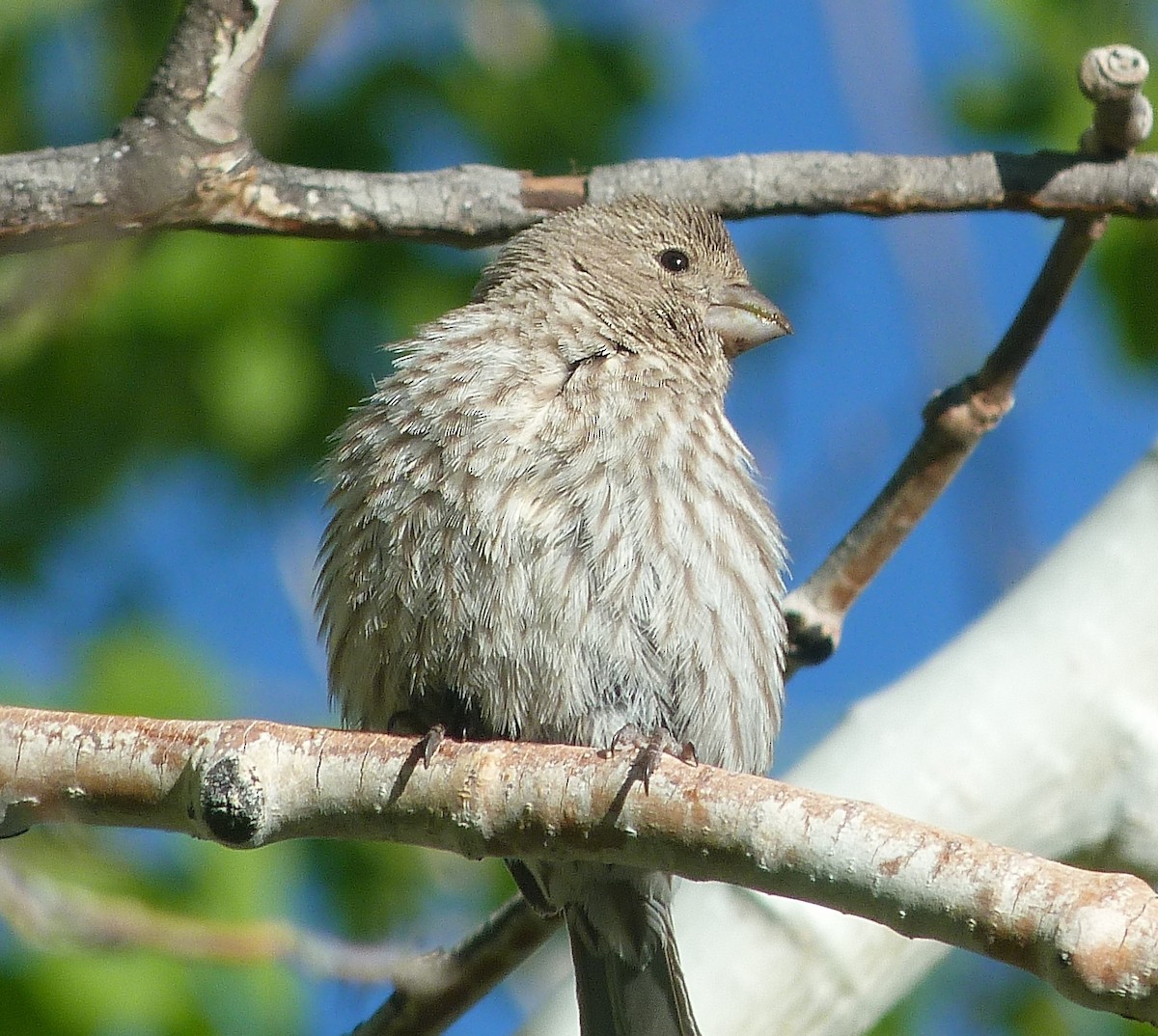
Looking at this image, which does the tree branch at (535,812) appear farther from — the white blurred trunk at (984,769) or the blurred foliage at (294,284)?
the blurred foliage at (294,284)

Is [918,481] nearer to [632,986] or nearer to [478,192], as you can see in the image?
[478,192]

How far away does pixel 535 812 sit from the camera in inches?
123

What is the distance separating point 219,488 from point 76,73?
1589 mm

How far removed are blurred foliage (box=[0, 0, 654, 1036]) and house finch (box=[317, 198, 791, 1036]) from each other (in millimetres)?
1284

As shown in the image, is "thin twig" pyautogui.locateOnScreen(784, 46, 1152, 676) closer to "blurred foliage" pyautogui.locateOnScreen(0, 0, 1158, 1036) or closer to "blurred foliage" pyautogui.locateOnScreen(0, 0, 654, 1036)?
"blurred foliage" pyautogui.locateOnScreen(0, 0, 1158, 1036)

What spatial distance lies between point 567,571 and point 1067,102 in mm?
2781

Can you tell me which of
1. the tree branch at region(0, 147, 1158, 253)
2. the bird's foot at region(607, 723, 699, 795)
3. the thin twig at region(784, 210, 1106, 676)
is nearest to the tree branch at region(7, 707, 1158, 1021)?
the bird's foot at region(607, 723, 699, 795)

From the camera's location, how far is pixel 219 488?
6520 millimetres

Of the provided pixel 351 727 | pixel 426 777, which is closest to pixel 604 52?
pixel 351 727

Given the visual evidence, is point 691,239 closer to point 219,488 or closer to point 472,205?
point 472,205

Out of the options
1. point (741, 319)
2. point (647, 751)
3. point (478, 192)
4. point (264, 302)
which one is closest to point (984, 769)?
point (741, 319)

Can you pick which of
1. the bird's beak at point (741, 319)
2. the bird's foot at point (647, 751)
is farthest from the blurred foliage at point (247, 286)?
the bird's foot at point (647, 751)

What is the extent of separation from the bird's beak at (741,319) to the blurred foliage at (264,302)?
143cm

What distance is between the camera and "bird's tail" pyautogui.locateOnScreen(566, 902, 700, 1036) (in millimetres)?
4133
